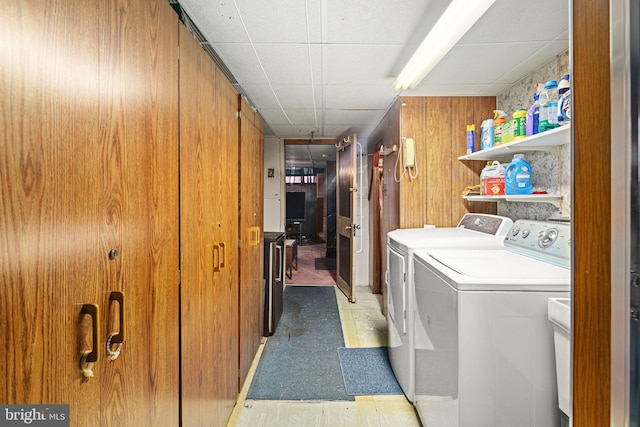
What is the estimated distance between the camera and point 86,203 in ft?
2.22

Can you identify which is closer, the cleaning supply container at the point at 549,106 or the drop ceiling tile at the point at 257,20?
the drop ceiling tile at the point at 257,20

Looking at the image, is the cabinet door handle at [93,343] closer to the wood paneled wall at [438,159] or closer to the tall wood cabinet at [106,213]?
the tall wood cabinet at [106,213]

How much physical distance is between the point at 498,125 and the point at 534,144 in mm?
432

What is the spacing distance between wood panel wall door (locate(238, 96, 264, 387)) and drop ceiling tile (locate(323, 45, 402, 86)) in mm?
667

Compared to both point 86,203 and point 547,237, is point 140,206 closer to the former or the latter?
point 86,203

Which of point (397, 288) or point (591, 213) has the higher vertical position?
point (591, 213)

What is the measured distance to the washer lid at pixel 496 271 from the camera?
1.20 m

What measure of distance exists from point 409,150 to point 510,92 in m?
0.92

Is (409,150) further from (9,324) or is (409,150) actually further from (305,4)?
(9,324)

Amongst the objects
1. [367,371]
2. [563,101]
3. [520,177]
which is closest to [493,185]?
[520,177]

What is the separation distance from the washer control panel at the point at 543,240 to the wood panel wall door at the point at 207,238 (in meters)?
1.67

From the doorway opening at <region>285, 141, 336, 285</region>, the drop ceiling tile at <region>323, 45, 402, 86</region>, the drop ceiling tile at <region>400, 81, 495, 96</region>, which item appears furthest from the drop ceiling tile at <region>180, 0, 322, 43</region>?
the doorway opening at <region>285, 141, 336, 285</region>

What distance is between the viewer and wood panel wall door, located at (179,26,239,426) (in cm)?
119

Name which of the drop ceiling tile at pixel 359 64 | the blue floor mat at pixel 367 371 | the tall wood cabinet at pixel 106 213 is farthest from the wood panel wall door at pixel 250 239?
the blue floor mat at pixel 367 371
